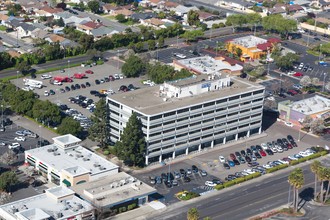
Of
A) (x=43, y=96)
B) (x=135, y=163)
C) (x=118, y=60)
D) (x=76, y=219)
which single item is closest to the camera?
(x=76, y=219)

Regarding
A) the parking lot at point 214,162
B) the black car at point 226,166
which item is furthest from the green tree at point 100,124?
the black car at point 226,166

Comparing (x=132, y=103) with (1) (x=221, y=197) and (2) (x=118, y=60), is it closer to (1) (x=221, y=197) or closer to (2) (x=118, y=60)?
(1) (x=221, y=197)

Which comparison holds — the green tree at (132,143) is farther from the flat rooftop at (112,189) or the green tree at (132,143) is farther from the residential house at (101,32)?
the residential house at (101,32)

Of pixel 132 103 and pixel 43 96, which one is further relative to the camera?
pixel 43 96

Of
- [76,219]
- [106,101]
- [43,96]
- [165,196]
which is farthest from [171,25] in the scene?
[76,219]

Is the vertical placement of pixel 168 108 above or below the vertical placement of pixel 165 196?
above

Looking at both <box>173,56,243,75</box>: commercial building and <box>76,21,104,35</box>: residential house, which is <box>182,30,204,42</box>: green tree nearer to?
<box>173,56,243,75</box>: commercial building

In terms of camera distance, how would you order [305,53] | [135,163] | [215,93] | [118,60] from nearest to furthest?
[135,163] → [215,93] → [118,60] → [305,53]
